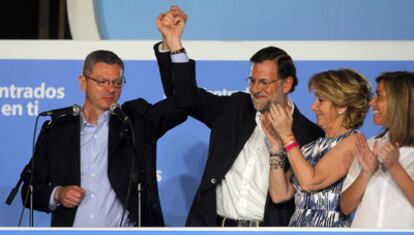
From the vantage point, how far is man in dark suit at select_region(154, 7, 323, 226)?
4164mm

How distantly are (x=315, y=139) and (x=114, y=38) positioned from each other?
1848mm

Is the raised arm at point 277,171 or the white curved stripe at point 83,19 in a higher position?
the white curved stripe at point 83,19

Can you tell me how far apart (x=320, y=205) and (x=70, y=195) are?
100 centimetres

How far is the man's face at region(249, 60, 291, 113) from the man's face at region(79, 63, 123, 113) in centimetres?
58

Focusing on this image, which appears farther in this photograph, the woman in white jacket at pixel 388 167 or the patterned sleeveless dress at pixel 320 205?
the patterned sleeveless dress at pixel 320 205

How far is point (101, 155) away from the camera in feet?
14.4

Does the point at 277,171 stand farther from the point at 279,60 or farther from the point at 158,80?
the point at 158,80

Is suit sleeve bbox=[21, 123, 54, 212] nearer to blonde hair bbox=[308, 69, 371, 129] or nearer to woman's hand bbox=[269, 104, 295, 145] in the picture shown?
woman's hand bbox=[269, 104, 295, 145]

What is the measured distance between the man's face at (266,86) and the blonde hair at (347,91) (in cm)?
28

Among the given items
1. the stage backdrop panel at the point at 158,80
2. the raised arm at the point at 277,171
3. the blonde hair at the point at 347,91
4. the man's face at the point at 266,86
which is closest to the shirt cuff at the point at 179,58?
the man's face at the point at 266,86

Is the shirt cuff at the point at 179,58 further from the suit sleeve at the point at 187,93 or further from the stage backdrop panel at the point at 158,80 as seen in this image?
the stage backdrop panel at the point at 158,80

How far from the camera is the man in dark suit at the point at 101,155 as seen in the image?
429cm

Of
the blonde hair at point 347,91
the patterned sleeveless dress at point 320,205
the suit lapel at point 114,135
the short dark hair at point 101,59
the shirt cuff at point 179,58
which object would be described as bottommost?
the patterned sleeveless dress at point 320,205

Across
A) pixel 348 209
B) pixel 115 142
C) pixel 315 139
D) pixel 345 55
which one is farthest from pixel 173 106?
pixel 345 55
